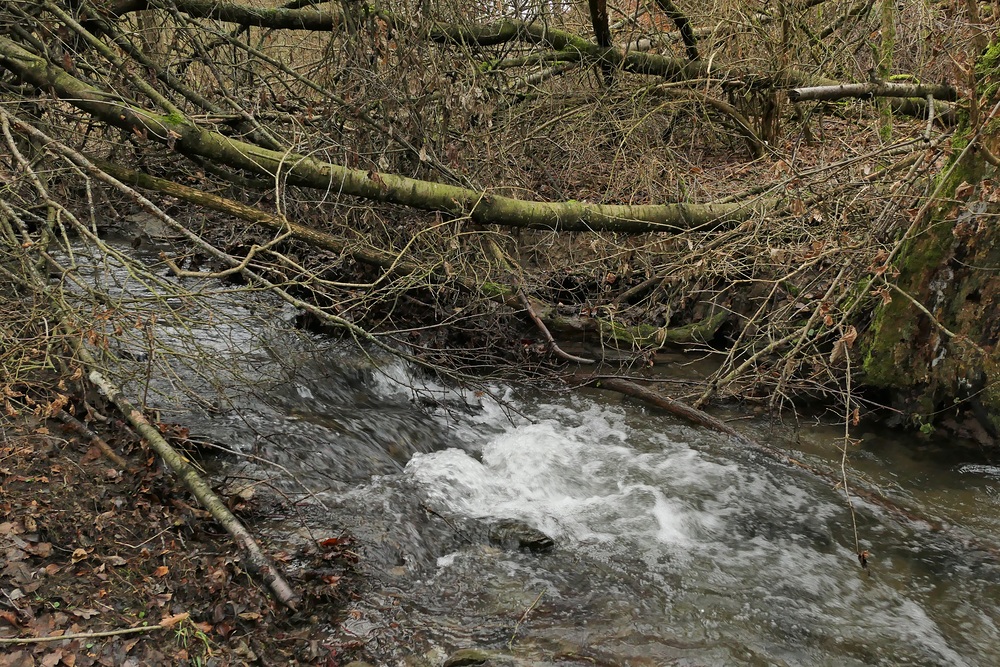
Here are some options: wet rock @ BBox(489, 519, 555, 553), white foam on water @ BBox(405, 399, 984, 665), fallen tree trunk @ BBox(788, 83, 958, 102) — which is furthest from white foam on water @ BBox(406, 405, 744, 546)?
fallen tree trunk @ BBox(788, 83, 958, 102)

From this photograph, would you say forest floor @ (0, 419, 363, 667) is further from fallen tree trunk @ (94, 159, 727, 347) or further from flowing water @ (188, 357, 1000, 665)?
fallen tree trunk @ (94, 159, 727, 347)

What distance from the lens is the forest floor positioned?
3.17m

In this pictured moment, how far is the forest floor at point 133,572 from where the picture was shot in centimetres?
317

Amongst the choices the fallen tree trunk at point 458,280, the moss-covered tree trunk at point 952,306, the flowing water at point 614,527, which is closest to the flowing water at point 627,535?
the flowing water at point 614,527

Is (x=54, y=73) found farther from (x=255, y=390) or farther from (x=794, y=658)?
(x=794, y=658)

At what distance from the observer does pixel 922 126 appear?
583cm

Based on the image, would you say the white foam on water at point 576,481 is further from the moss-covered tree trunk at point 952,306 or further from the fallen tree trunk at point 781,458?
the moss-covered tree trunk at point 952,306

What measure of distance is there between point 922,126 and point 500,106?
358 cm

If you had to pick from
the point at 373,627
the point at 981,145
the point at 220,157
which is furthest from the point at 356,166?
the point at 981,145

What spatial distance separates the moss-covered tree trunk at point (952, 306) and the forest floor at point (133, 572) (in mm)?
4313

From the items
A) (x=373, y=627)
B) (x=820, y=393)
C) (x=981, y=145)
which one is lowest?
(x=373, y=627)

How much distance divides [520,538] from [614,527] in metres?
0.73

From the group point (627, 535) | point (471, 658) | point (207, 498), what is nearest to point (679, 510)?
point (627, 535)

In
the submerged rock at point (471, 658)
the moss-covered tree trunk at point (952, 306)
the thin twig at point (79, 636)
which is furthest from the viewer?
the moss-covered tree trunk at point (952, 306)
